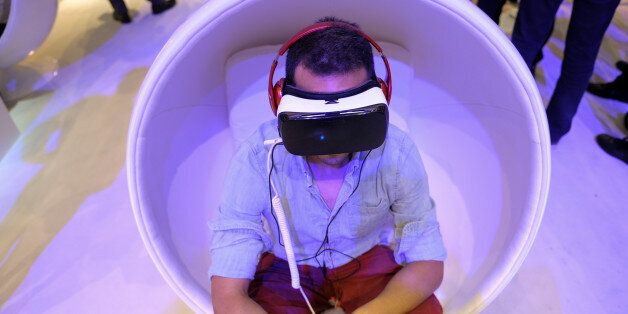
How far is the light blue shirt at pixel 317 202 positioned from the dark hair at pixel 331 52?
0.18 m

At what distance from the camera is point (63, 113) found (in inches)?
84.5

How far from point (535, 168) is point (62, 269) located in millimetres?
1439

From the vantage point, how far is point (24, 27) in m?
1.93

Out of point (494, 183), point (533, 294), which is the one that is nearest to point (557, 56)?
point (533, 294)

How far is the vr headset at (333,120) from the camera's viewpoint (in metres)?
0.67

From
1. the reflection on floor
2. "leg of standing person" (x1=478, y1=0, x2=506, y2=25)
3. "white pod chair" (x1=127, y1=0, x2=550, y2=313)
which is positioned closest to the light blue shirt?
"white pod chair" (x1=127, y1=0, x2=550, y2=313)

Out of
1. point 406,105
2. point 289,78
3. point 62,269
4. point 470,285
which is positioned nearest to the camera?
point 289,78

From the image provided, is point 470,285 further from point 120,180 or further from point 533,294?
point 120,180

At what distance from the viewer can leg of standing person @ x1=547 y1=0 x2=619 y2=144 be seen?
54.3 inches

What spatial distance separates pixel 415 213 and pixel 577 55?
3.36 feet

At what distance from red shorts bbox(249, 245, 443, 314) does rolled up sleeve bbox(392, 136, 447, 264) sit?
96 mm

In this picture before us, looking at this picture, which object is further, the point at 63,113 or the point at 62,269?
the point at 63,113

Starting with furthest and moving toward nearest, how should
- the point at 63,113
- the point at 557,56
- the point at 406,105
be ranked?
the point at 557,56
the point at 63,113
the point at 406,105

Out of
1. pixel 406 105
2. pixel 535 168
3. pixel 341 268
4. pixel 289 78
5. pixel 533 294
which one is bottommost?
pixel 533 294
